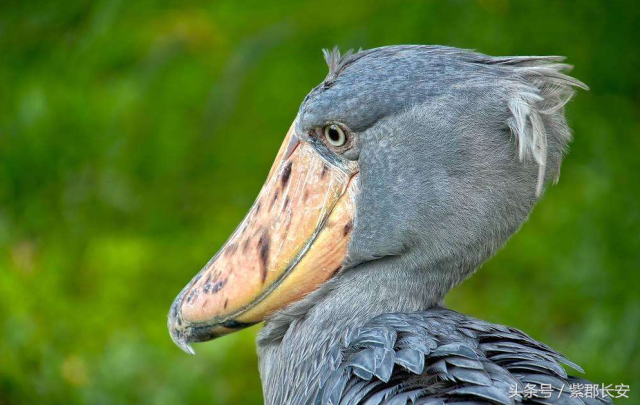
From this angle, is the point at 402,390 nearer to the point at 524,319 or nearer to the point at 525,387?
the point at 525,387

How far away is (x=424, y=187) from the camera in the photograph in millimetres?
2014

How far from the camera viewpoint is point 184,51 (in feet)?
16.1

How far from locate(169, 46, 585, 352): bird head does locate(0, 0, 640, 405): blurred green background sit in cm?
168

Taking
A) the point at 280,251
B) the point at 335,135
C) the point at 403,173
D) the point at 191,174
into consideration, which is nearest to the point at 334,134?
the point at 335,135

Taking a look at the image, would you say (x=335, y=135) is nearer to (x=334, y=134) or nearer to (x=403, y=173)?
(x=334, y=134)

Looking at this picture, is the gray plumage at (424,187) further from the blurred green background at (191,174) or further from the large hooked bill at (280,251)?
the blurred green background at (191,174)

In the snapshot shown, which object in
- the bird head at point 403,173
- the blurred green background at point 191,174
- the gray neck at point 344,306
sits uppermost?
the blurred green background at point 191,174

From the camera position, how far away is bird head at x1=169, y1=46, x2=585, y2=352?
1996mm

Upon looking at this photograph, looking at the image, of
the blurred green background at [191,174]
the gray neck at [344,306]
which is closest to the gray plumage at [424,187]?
the gray neck at [344,306]

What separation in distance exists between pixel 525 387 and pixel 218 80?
329cm

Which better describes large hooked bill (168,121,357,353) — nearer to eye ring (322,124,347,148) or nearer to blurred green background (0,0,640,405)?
eye ring (322,124,347,148)

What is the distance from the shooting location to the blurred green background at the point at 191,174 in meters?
3.82

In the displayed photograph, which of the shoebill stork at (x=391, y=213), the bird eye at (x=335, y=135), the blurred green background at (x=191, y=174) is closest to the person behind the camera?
the shoebill stork at (x=391, y=213)

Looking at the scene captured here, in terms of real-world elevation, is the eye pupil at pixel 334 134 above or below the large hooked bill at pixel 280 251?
above
